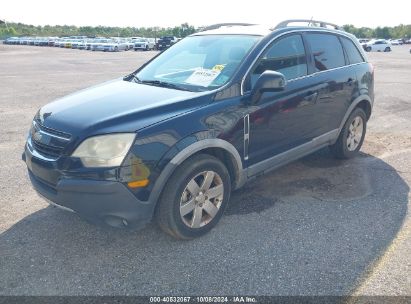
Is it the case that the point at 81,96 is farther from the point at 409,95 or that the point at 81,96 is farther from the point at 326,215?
the point at 409,95

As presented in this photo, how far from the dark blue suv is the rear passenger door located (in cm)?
2

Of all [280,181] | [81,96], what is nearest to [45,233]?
[81,96]

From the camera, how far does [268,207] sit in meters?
4.01

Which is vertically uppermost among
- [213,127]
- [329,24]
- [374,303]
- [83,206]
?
[329,24]

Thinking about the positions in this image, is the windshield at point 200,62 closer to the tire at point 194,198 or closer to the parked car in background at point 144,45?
the tire at point 194,198

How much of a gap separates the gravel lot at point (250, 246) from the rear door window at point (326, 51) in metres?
1.41

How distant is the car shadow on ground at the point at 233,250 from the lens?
2822 millimetres

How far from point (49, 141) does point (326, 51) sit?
3.45 metres

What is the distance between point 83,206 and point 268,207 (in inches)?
78.6

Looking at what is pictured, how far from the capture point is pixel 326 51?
467cm

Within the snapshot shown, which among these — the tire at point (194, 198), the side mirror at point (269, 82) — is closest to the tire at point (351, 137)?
the side mirror at point (269, 82)

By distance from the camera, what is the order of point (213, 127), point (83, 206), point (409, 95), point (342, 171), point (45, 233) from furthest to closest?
point (409, 95) → point (342, 171) → point (45, 233) → point (213, 127) → point (83, 206)

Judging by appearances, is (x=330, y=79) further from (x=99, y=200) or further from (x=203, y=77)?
(x=99, y=200)

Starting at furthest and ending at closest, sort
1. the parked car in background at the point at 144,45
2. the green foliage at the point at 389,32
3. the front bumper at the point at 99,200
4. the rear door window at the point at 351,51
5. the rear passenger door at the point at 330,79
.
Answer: the green foliage at the point at 389,32 → the parked car in background at the point at 144,45 → the rear door window at the point at 351,51 → the rear passenger door at the point at 330,79 → the front bumper at the point at 99,200
